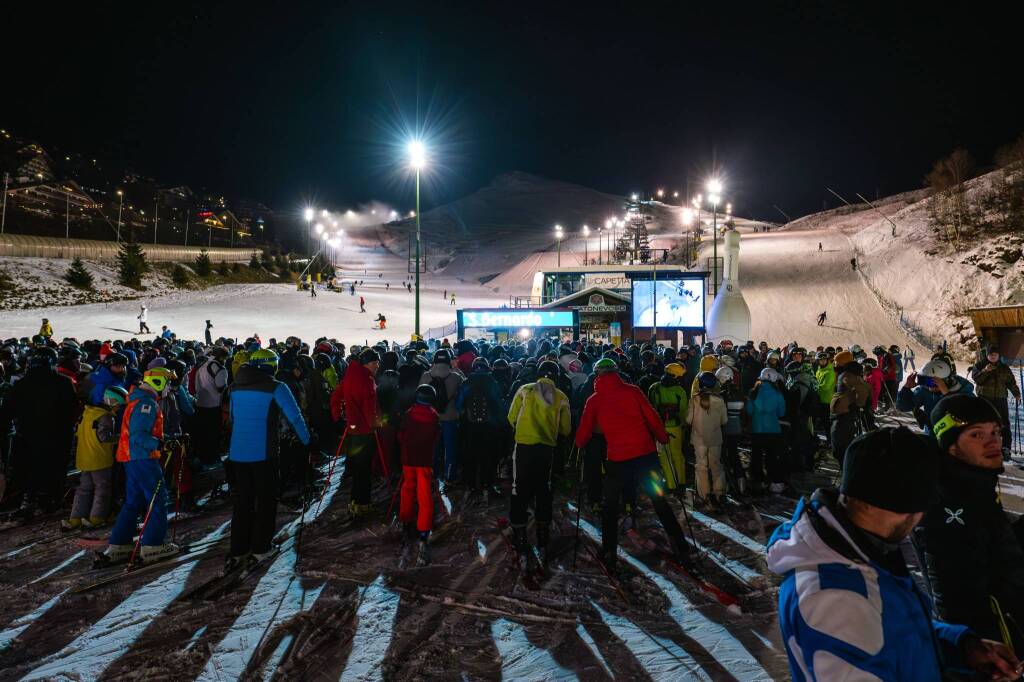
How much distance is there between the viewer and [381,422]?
6.99 metres

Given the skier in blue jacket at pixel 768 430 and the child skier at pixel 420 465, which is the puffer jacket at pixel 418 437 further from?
the skier in blue jacket at pixel 768 430

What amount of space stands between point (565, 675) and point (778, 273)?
5261 cm

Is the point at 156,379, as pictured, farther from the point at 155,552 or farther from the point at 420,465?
the point at 420,465

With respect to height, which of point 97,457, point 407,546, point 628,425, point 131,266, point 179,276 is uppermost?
point 131,266

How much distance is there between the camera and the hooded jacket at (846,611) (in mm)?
1483

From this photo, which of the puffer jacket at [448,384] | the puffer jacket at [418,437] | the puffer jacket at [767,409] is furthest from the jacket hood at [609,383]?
the puffer jacket at [767,409]

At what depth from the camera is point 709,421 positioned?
22.9ft

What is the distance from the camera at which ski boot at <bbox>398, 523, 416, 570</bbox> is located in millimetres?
5441

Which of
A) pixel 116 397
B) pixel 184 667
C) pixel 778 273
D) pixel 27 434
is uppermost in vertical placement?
pixel 778 273

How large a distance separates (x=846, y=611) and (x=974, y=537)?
1784 mm

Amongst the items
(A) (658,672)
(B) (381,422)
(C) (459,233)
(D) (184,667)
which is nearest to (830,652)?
(A) (658,672)

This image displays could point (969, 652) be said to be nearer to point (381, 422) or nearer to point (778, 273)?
point (381, 422)

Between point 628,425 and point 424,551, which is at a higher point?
point 628,425

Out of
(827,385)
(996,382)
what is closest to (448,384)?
(827,385)
